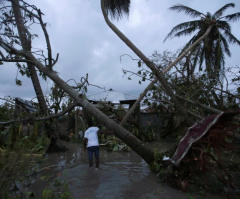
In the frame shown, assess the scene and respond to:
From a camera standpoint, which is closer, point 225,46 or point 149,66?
point 149,66

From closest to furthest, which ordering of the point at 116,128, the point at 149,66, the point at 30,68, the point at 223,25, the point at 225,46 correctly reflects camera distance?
the point at 116,128 → the point at 149,66 → the point at 30,68 → the point at 223,25 → the point at 225,46

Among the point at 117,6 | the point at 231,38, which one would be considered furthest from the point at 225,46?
the point at 117,6

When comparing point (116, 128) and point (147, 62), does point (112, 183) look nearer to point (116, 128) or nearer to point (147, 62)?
point (116, 128)

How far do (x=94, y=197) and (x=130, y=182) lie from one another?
104 cm

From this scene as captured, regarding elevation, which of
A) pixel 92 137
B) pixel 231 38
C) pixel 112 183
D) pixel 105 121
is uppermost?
pixel 231 38

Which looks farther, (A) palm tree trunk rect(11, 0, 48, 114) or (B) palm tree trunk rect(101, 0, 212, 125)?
(A) palm tree trunk rect(11, 0, 48, 114)

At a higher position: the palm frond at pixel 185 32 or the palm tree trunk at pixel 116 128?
the palm frond at pixel 185 32

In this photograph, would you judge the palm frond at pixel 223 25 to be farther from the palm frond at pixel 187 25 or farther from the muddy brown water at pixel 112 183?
the muddy brown water at pixel 112 183

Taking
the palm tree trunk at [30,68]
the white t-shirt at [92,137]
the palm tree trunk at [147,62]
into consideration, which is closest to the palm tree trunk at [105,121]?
the white t-shirt at [92,137]

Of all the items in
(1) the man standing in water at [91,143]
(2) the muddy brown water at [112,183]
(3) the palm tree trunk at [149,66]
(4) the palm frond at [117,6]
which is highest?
(4) the palm frond at [117,6]

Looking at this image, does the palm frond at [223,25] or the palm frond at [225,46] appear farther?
the palm frond at [225,46]

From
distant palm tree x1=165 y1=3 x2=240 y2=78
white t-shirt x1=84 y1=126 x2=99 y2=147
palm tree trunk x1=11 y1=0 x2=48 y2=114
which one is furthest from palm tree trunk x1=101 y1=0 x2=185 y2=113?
distant palm tree x1=165 y1=3 x2=240 y2=78

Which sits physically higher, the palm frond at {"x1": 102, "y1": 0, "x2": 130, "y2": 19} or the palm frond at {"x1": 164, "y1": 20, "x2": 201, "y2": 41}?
the palm frond at {"x1": 164, "y1": 20, "x2": 201, "y2": 41}

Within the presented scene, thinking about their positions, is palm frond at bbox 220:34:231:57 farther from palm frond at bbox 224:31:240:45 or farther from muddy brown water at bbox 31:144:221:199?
muddy brown water at bbox 31:144:221:199
